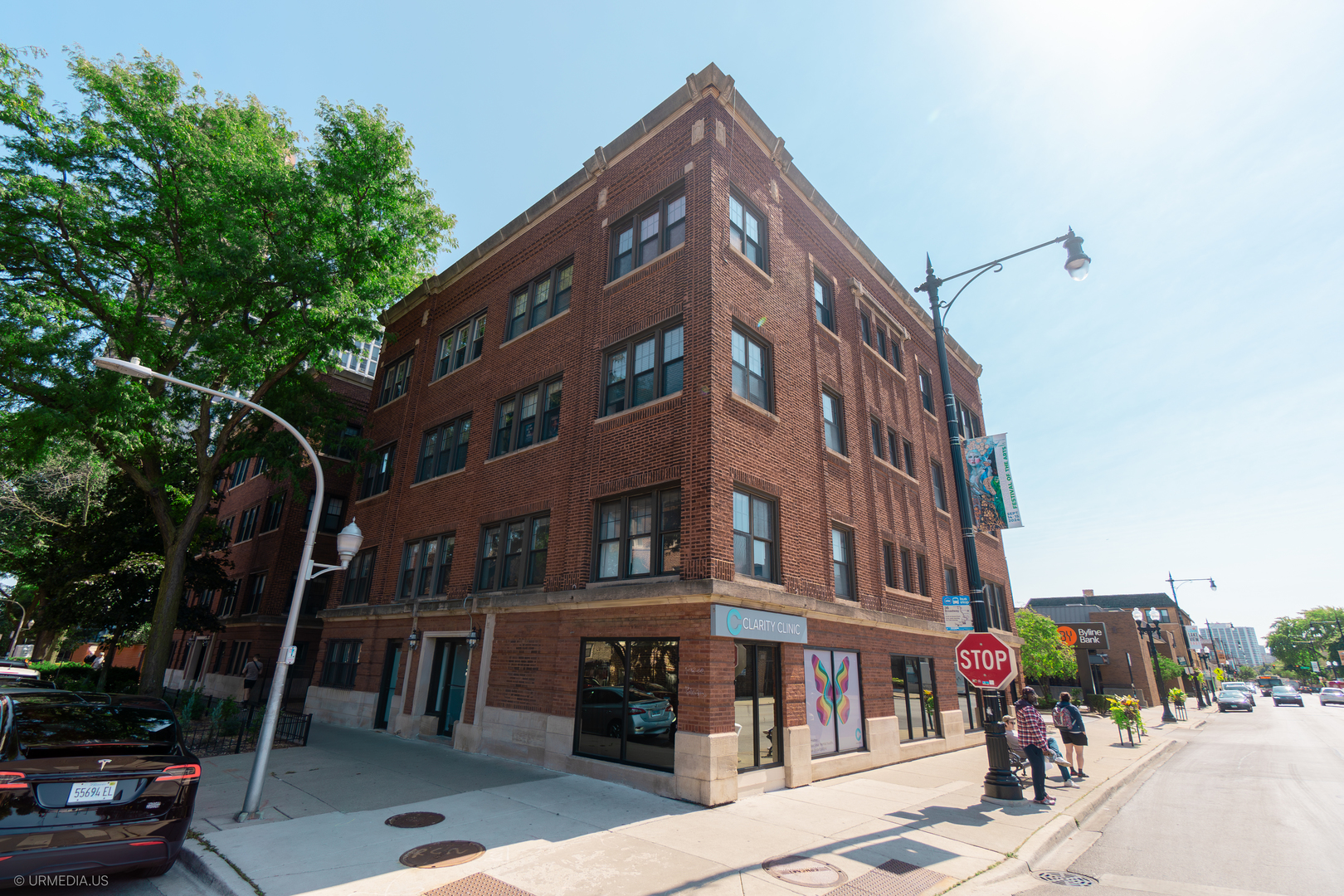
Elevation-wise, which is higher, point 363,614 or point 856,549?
point 856,549

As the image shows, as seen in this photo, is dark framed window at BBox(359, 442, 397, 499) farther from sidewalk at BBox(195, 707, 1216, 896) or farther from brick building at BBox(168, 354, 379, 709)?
sidewalk at BBox(195, 707, 1216, 896)

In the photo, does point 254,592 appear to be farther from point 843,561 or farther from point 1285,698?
point 1285,698

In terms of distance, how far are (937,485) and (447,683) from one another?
17949mm

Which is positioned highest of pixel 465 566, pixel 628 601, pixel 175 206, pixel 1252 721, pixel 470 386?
pixel 175 206

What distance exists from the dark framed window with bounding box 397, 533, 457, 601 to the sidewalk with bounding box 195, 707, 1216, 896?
5283 millimetres

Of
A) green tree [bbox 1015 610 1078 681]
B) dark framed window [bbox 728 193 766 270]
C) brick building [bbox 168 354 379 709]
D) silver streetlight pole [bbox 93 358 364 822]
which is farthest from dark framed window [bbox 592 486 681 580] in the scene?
green tree [bbox 1015 610 1078 681]

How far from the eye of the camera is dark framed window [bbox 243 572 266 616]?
27688mm

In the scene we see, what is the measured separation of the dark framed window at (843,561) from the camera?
15023 mm

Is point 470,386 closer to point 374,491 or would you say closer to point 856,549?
point 374,491

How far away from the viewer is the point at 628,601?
449 inches

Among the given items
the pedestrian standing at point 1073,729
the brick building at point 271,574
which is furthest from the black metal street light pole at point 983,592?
the brick building at point 271,574

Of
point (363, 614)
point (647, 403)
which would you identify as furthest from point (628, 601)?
point (363, 614)

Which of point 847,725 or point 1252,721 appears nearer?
point 847,725

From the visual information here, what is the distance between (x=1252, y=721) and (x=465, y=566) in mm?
43362
